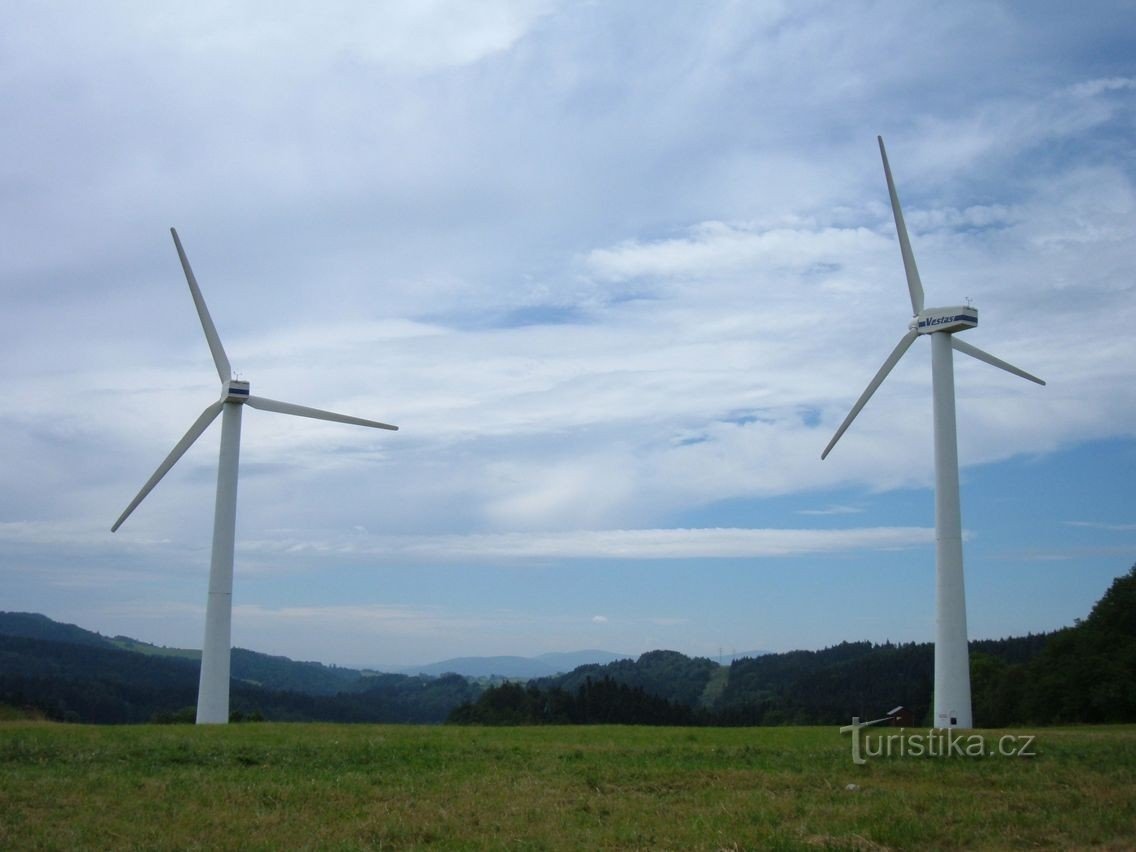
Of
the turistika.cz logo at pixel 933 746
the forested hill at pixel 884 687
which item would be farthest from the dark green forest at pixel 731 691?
the turistika.cz logo at pixel 933 746

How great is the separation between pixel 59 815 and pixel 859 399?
1302 inches

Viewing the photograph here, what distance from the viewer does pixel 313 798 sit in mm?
18266

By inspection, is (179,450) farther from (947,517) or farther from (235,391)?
(947,517)

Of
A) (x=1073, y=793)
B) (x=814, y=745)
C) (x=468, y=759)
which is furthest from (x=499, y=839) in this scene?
(x=814, y=745)

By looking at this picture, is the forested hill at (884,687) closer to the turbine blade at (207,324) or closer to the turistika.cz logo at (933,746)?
the turistika.cz logo at (933,746)

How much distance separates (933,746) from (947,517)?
13829 mm

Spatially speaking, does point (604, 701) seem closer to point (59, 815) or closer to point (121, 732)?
point (121, 732)

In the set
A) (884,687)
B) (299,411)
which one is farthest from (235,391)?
(884,687)

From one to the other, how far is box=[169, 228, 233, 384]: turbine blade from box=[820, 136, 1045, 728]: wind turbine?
27.7m

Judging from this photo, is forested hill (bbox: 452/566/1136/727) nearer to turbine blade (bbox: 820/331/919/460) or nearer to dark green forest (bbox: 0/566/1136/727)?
dark green forest (bbox: 0/566/1136/727)

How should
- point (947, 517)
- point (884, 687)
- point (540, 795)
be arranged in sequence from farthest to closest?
point (884, 687)
point (947, 517)
point (540, 795)

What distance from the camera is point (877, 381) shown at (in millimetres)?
41625

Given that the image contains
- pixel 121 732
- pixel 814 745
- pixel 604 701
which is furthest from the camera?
pixel 604 701

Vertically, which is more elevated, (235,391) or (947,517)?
(235,391)
